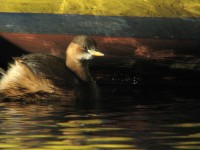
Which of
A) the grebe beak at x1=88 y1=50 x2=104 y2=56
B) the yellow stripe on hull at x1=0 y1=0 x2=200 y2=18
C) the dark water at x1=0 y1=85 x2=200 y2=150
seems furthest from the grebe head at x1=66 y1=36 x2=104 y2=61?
the dark water at x1=0 y1=85 x2=200 y2=150

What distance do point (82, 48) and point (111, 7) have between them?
0.64 metres

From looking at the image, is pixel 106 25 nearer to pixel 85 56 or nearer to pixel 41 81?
pixel 85 56

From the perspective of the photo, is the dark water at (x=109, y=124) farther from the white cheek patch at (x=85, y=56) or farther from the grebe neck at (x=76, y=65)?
the white cheek patch at (x=85, y=56)

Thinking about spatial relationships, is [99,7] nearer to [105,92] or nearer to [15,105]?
[105,92]

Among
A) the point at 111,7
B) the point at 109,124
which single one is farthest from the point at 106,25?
the point at 109,124

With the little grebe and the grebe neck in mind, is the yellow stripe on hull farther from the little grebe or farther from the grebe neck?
the little grebe

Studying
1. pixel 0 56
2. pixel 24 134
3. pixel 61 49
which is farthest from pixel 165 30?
pixel 24 134

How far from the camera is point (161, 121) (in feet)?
25.3

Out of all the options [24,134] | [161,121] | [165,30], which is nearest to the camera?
[24,134]

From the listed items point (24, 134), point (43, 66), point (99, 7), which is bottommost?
point (24, 134)

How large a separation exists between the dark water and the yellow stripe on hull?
1.05 metres

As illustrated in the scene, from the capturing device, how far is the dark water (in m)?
6.41

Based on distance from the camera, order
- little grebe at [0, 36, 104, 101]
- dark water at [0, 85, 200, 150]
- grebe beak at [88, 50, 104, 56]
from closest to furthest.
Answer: dark water at [0, 85, 200, 150] → little grebe at [0, 36, 104, 101] → grebe beak at [88, 50, 104, 56]

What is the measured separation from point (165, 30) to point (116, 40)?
0.63 metres
